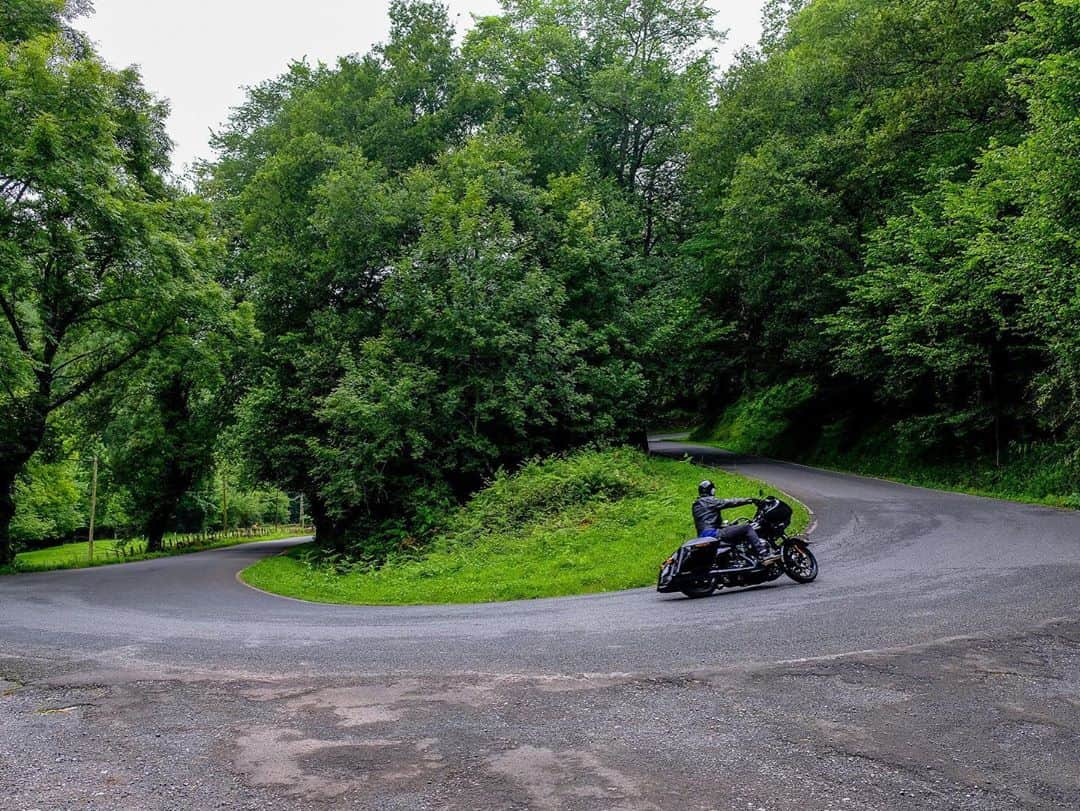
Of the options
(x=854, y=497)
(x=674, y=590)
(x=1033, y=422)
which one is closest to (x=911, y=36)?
(x=1033, y=422)

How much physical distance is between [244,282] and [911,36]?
24.0 metres

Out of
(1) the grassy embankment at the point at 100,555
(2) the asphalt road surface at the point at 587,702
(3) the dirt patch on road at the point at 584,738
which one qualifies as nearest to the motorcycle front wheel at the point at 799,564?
(2) the asphalt road surface at the point at 587,702

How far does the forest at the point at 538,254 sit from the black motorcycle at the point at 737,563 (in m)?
9.40

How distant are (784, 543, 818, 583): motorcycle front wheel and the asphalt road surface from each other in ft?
0.89

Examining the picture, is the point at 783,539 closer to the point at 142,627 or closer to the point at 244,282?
the point at 142,627

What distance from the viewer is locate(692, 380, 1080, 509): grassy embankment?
1816 cm

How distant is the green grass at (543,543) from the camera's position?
41.3 ft

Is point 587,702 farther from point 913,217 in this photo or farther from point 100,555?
point 100,555

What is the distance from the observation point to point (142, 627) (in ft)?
32.9

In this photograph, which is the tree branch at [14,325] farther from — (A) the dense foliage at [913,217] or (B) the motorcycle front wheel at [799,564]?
(A) the dense foliage at [913,217]

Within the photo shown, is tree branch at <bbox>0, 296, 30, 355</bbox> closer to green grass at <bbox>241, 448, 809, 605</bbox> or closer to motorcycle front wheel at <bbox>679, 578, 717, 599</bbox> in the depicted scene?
green grass at <bbox>241, 448, 809, 605</bbox>

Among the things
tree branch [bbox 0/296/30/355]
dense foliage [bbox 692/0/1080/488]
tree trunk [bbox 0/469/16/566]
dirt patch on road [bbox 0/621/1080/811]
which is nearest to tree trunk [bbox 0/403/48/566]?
tree trunk [bbox 0/469/16/566]

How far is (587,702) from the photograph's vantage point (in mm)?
5574

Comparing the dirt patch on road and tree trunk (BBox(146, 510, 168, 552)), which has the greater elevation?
the dirt patch on road
